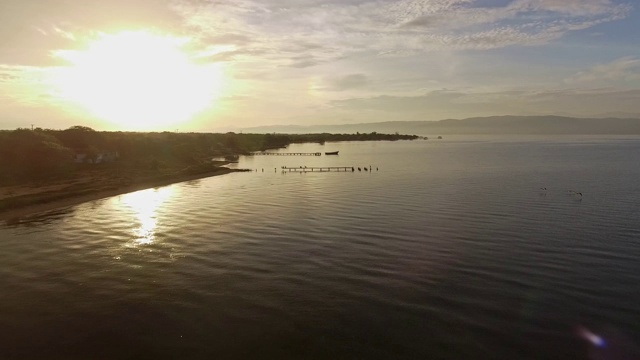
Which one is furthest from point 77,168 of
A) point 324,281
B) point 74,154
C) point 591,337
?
point 591,337

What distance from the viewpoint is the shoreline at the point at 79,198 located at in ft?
153

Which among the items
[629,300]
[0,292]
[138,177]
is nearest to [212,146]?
[138,177]

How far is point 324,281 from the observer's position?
82.5 feet

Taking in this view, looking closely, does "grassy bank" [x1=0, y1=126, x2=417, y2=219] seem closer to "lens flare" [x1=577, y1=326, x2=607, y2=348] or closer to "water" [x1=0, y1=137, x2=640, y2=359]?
"water" [x1=0, y1=137, x2=640, y2=359]

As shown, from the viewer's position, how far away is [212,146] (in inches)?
6560

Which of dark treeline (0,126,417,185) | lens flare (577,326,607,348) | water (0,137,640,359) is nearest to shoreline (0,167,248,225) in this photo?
water (0,137,640,359)

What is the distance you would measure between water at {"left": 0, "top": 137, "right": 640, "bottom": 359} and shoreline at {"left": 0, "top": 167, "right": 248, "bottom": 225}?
11.0ft

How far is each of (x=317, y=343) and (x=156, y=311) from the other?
8464 mm

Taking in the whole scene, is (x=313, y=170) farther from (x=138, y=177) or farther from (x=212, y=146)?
(x=212, y=146)

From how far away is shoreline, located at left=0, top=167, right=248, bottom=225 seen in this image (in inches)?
1839

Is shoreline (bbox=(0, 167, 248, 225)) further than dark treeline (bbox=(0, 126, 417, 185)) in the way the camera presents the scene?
No

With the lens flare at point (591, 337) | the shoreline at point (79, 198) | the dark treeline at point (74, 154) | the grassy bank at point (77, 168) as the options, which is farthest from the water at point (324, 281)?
the dark treeline at point (74, 154)

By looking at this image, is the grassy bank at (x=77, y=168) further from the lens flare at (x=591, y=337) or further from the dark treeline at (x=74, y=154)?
the lens flare at (x=591, y=337)

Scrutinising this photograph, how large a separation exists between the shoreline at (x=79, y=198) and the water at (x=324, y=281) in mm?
3348
